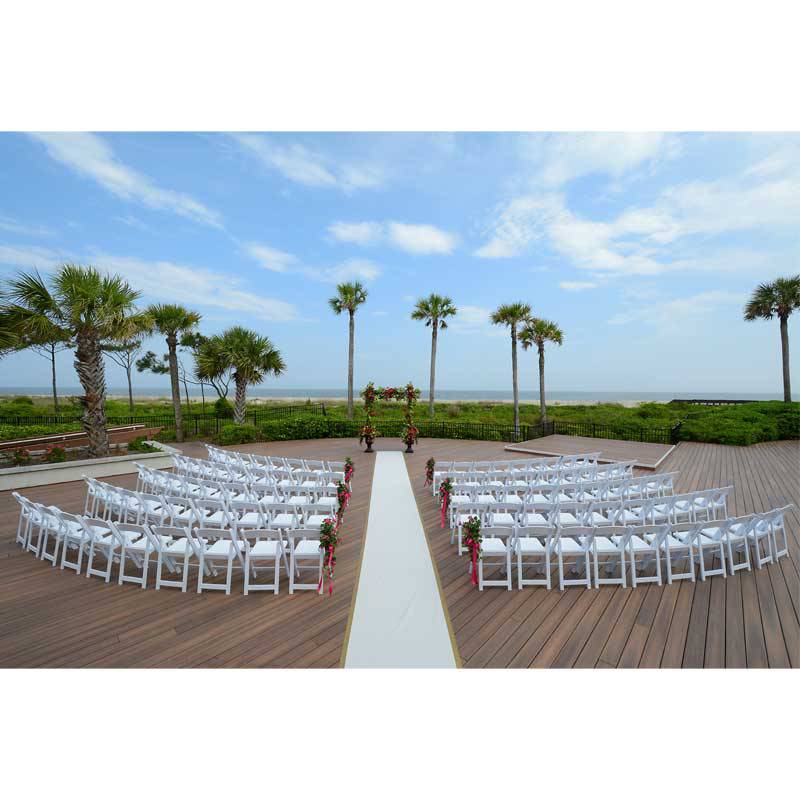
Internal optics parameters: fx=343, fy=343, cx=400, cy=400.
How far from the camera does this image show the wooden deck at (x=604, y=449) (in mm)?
11666

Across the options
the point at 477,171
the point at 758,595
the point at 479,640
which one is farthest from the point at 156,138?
the point at 758,595

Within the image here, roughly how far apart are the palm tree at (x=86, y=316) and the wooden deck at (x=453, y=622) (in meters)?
6.30

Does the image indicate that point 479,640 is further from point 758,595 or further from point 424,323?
point 424,323

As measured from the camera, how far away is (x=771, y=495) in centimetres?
781

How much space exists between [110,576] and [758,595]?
7767 millimetres

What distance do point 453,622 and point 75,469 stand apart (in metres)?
10.9

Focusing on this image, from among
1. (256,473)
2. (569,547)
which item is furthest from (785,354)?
(256,473)

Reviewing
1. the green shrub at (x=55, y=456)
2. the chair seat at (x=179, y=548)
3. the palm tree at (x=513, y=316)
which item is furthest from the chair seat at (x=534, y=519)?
the palm tree at (x=513, y=316)

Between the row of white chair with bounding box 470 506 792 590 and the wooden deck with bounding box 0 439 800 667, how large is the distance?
0.16m

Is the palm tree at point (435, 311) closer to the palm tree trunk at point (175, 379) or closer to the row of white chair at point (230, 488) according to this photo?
the palm tree trunk at point (175, 379)

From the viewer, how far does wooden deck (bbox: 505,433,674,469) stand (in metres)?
11.7

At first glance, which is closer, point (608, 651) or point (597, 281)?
point (608, 651)

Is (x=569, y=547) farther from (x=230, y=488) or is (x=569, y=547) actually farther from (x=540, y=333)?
(x=540, y=333)

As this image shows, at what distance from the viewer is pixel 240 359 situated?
17031mm
